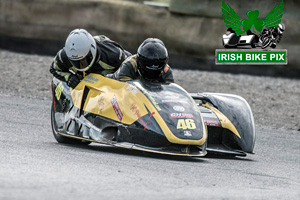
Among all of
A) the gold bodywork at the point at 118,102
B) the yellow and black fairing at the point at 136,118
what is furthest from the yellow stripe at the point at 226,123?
the gold bodywork at the point at 118,102

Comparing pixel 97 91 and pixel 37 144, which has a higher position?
pixel 97 91

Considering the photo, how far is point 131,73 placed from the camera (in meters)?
8.05

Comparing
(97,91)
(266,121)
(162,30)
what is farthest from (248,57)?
(97,91)

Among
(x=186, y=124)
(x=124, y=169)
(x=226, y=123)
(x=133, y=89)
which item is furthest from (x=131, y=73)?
(x=124, y=169)

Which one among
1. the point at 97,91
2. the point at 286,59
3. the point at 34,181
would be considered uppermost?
the point at 286,59

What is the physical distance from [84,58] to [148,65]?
1.04 m

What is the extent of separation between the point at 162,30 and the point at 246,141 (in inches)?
369

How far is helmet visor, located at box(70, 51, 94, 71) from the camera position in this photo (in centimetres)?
856

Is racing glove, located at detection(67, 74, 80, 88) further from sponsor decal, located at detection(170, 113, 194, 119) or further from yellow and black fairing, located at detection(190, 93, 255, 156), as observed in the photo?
sponsor decal, located at detection(170, 113, 194, 119)

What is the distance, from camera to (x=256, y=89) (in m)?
15.9

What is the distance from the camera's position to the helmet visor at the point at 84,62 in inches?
337

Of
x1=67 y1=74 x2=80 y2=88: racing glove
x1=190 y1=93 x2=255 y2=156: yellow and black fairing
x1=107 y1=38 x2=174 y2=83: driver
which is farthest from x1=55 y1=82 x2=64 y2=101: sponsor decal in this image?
x1=190 y1=93 x2=255 y2=156: yellow and black fairing

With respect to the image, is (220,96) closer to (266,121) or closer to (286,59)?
(266,121)

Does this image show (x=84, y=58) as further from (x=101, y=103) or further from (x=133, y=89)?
(x=133, y=89)
